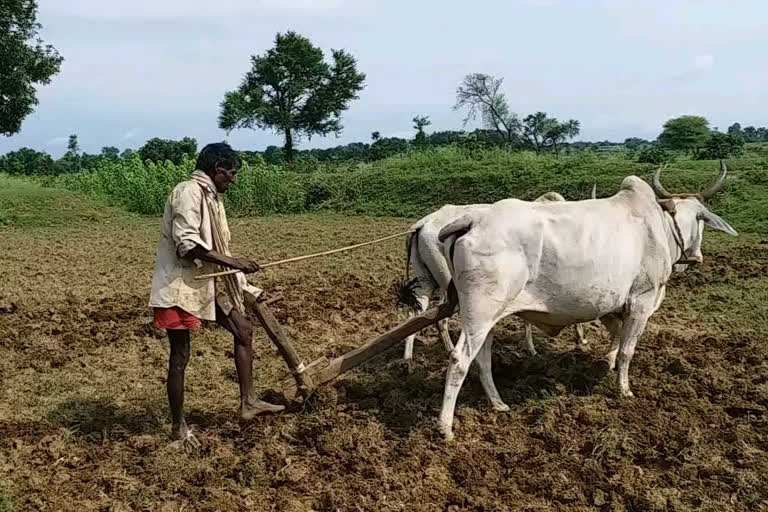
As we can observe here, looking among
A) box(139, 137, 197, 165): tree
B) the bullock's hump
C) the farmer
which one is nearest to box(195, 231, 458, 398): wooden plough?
the farmer

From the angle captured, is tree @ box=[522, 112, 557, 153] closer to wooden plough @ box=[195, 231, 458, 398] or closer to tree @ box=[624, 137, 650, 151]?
tree @ box=[624, 137, 650, 151]

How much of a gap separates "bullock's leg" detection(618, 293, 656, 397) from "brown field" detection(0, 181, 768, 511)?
22cm

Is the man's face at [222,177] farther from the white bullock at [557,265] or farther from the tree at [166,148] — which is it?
the tree at [166,148]

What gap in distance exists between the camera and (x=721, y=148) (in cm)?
2255

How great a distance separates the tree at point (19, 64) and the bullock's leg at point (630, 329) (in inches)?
803

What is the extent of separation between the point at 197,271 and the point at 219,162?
2.47 feet

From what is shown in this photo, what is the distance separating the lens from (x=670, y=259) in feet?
20.4

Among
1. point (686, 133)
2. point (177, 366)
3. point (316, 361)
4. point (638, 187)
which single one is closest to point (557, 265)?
point (638, 187)

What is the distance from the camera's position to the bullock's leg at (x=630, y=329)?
5.91 metres

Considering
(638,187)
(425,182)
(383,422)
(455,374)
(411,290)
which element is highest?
(638,187)

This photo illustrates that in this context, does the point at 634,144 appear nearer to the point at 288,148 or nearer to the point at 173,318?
the point at 288,148

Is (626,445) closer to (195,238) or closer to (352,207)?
(195,238)

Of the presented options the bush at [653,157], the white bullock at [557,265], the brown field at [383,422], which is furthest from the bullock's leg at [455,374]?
the bush at [653,157]

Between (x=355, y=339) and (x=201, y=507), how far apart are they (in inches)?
149
